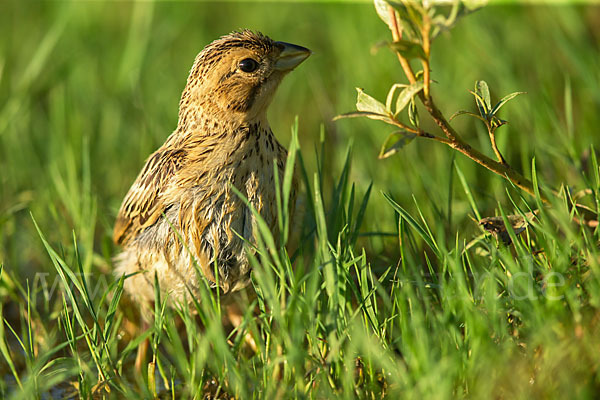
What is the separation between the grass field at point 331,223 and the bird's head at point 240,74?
0.41 m

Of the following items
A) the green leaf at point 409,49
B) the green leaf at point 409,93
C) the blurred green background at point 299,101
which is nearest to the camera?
the green leaf at point 409,49

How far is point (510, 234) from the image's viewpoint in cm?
267

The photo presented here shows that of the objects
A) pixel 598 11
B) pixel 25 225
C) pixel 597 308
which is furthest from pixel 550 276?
pixel 598 11

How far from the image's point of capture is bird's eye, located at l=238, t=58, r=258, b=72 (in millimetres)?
3340

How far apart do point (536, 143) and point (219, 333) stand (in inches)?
93.8

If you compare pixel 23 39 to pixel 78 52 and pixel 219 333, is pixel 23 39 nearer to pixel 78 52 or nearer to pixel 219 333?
pixel 78 52

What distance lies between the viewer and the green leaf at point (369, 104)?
2.66 meters

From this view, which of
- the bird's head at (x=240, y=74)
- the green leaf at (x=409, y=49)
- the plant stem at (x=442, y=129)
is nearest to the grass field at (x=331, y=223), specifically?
the plant stem at (x=442, y=129)

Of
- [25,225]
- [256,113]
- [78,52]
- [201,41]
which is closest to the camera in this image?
[256,113]

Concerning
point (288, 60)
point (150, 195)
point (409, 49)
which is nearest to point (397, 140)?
point (409, 49)

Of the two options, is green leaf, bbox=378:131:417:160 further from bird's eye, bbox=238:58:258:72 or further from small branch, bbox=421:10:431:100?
bird's eye, bbox=238:58:258:72

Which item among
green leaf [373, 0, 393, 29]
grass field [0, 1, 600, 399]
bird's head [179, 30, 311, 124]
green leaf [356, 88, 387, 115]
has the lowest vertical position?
grass field [0, 1, 600, 399]

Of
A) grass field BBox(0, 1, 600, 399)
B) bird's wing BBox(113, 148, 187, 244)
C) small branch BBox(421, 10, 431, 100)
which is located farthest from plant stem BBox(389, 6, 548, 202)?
bird's wing BBox(113, 148, 187, 244)

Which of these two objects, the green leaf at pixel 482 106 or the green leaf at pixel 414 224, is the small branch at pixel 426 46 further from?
the green leaf at pixel 414 224
